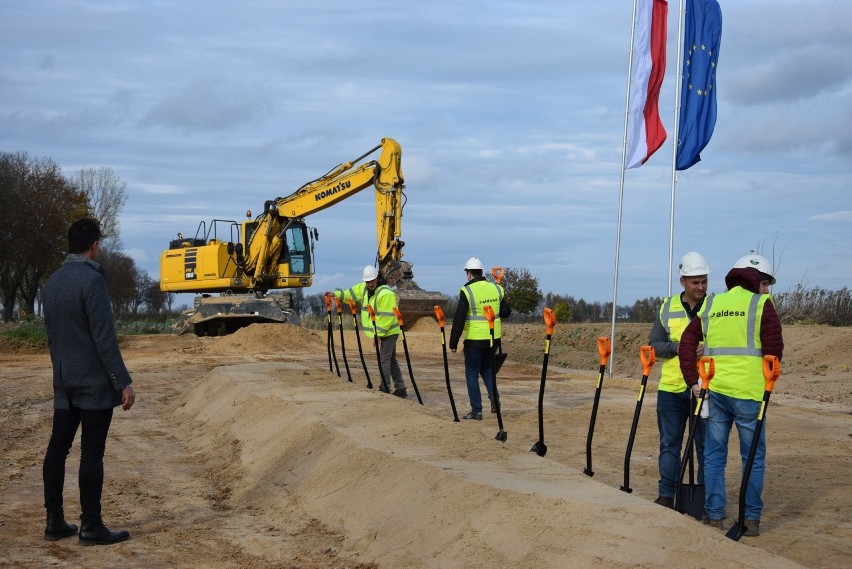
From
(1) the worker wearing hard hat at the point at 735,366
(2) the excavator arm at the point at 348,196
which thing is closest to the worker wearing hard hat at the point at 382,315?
(1) the worker wearing hard hat at the point at 735,366

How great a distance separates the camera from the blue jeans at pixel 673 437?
823cm

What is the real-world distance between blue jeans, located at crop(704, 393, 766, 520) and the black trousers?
4.52 metres

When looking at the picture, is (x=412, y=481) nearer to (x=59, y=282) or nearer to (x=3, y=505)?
(x=59, y=282)

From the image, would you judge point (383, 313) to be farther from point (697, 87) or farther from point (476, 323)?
point (697, 87)

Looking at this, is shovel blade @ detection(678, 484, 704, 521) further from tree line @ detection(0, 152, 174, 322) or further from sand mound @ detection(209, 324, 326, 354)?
Answer: tree line @ detection(0, 152, 174, 322)

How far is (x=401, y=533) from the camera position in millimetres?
7105

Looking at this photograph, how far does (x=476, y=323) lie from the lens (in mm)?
12984

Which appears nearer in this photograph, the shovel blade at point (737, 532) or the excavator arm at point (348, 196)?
the shovel blade at point (737, 532)

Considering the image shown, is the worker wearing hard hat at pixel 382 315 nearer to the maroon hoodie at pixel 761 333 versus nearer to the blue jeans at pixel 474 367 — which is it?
the blue jeans at pixel 474 367

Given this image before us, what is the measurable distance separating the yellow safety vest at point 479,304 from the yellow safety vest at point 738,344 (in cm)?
544

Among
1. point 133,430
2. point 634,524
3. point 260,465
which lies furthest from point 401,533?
point 133,430

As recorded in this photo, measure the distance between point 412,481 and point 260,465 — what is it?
323cm

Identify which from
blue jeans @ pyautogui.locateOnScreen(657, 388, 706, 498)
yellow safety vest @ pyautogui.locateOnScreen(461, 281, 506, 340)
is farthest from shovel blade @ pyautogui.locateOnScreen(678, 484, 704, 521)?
yellow safety vest @ pyautogui.locateOnScreen(461, 281, 506, 340)

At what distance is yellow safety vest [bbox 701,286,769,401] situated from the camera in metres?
7.48
